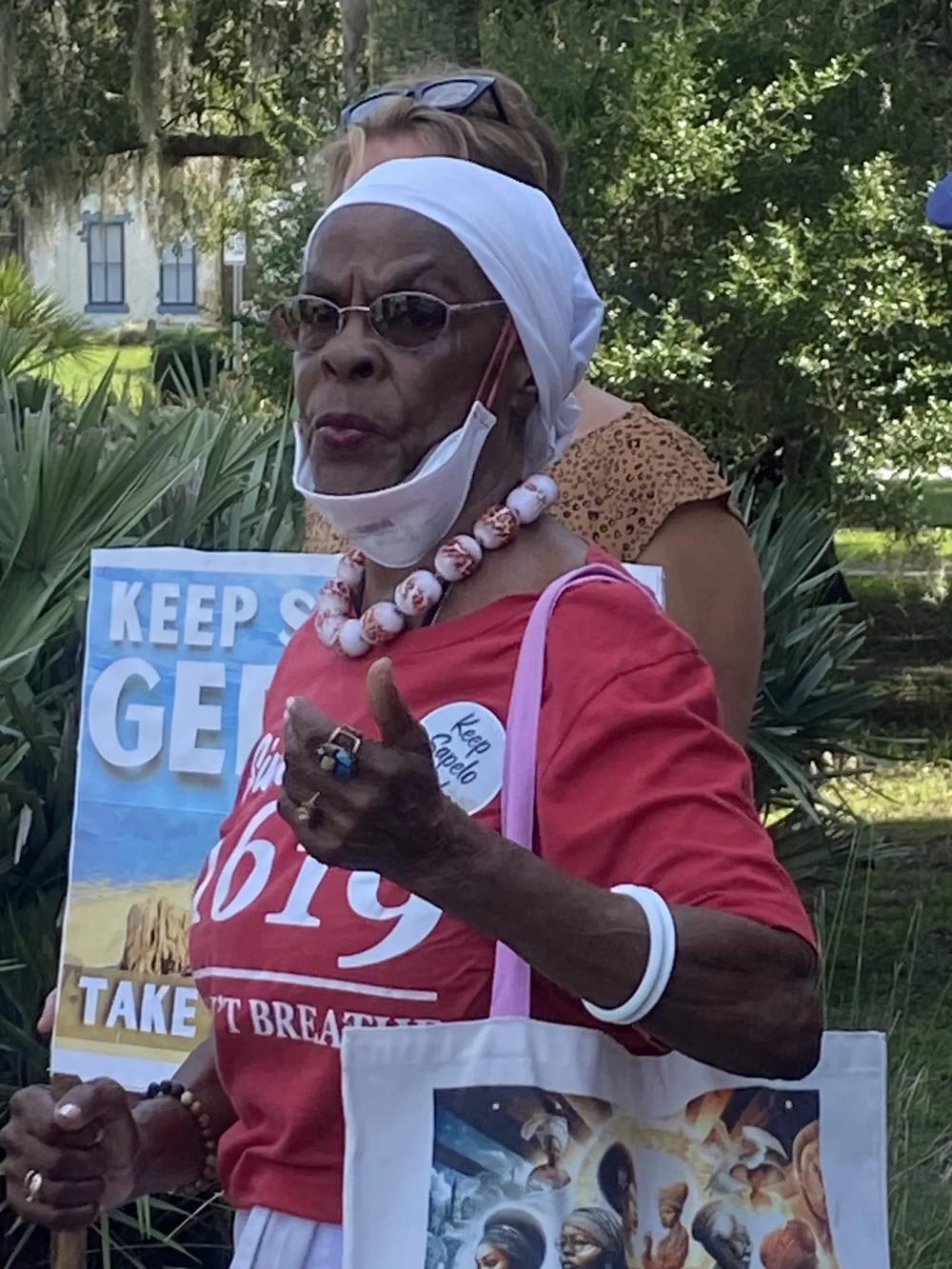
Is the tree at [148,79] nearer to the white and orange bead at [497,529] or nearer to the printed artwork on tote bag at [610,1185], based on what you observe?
the white and orange bead at [497,529]

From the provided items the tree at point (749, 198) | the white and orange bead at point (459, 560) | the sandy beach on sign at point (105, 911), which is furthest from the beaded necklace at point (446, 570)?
the tree at point (749, 198)

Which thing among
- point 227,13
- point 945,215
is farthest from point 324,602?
point 227,13

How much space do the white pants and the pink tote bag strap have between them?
12.5 inches

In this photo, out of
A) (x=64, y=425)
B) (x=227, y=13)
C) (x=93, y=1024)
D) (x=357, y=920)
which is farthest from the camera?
(x=227, y=13)

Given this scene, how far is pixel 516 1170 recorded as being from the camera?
1.60 meters

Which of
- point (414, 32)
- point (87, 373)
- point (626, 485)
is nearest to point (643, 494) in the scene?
point (626, 485)

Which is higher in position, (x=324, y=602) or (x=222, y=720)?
(x=324, y=602)

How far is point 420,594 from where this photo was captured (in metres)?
1.87

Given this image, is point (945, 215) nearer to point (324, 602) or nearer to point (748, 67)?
point (748, 67)

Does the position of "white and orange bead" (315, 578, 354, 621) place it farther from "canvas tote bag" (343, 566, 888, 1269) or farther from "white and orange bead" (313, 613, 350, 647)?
"canvas tote bag" (343, 566, 888, 1269)

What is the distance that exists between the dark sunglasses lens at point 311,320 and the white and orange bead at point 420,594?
0.24 m

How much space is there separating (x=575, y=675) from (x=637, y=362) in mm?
7972

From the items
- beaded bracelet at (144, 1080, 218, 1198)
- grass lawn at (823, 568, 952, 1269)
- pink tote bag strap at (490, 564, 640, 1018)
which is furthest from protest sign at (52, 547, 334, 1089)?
grass lawn at (823, 568, 952, 1269)

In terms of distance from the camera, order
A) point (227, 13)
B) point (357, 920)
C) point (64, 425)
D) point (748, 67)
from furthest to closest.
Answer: point (227, 13)
point (748, 67)
point (64, 425)
point (357, 920)
